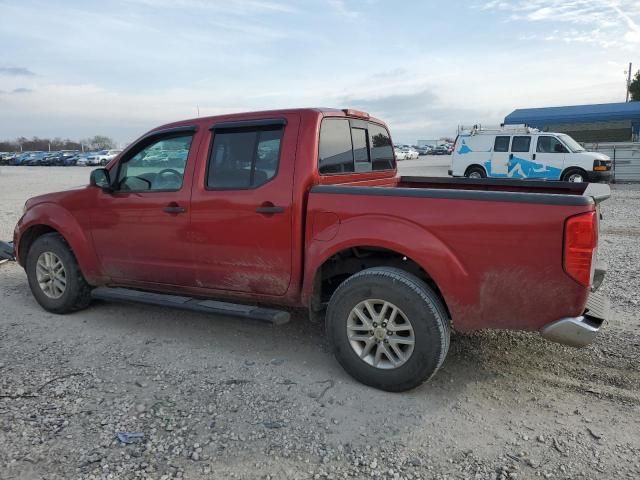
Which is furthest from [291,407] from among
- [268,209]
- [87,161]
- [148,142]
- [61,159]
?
[61,159]

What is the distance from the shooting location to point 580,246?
9.60 ft

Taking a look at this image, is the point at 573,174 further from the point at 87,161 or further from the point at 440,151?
the point at 440,151

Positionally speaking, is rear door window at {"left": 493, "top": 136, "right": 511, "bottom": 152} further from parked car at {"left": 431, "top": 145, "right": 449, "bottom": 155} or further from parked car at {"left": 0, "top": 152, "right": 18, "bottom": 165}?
parked car at {"left": 0, "top": 152, "right": 18, "bottom": 165}

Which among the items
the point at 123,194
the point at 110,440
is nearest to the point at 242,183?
the point at 123,194

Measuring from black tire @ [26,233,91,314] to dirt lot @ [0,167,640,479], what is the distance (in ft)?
1.11

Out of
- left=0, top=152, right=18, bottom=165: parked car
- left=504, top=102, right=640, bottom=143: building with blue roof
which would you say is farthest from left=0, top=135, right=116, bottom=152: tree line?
left=504, top=102, right=640, bottom=143: building with blue roof

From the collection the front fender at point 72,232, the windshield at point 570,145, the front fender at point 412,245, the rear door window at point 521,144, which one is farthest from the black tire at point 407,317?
the windshield at point 570,145

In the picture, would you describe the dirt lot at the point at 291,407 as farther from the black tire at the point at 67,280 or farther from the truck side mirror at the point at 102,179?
the truck side mirror at the point at 102,179

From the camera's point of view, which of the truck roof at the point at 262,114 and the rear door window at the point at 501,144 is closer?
the truck roof at the point at 262,114

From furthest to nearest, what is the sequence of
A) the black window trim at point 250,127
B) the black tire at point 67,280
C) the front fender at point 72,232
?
1. the black tire at point 67,280
2. the front fender at point 72,232
3. the black window trim at point 250,127

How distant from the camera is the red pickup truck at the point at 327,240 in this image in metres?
3.09

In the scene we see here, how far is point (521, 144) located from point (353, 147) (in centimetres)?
1477

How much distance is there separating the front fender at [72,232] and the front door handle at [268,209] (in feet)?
6.66

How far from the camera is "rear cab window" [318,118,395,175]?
4.06 m
